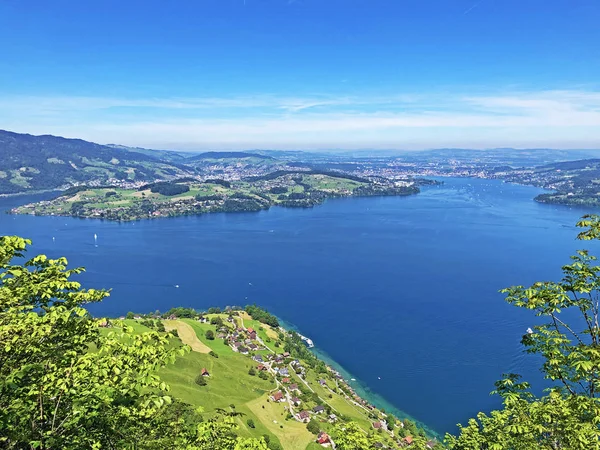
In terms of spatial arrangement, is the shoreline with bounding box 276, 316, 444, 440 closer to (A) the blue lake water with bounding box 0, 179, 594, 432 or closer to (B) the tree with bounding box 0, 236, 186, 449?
(A) the blue lake water with bounding box 0, 179, 594, 432

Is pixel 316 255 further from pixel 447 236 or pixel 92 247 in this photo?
pixel 92 247

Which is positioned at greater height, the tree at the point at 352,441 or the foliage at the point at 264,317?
the tree at the point at 352,441

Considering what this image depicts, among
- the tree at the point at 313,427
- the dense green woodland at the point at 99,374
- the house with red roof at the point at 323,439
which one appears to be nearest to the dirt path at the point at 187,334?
the tree at the point at 313,427

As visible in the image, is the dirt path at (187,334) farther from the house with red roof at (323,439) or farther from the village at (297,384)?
the house with red roof at (323,439)

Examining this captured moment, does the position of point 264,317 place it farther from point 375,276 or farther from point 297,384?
point 375,276

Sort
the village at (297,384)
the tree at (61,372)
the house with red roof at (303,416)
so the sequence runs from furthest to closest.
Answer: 1. the house with red roof at (303,416)
2. the village at (297,384)
3. the tree at (61,372)

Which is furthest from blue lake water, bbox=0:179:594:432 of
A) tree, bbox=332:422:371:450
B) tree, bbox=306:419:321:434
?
tree, bbox=332:422:371:450

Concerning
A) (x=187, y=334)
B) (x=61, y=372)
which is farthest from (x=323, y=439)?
(x=61, y=372)
